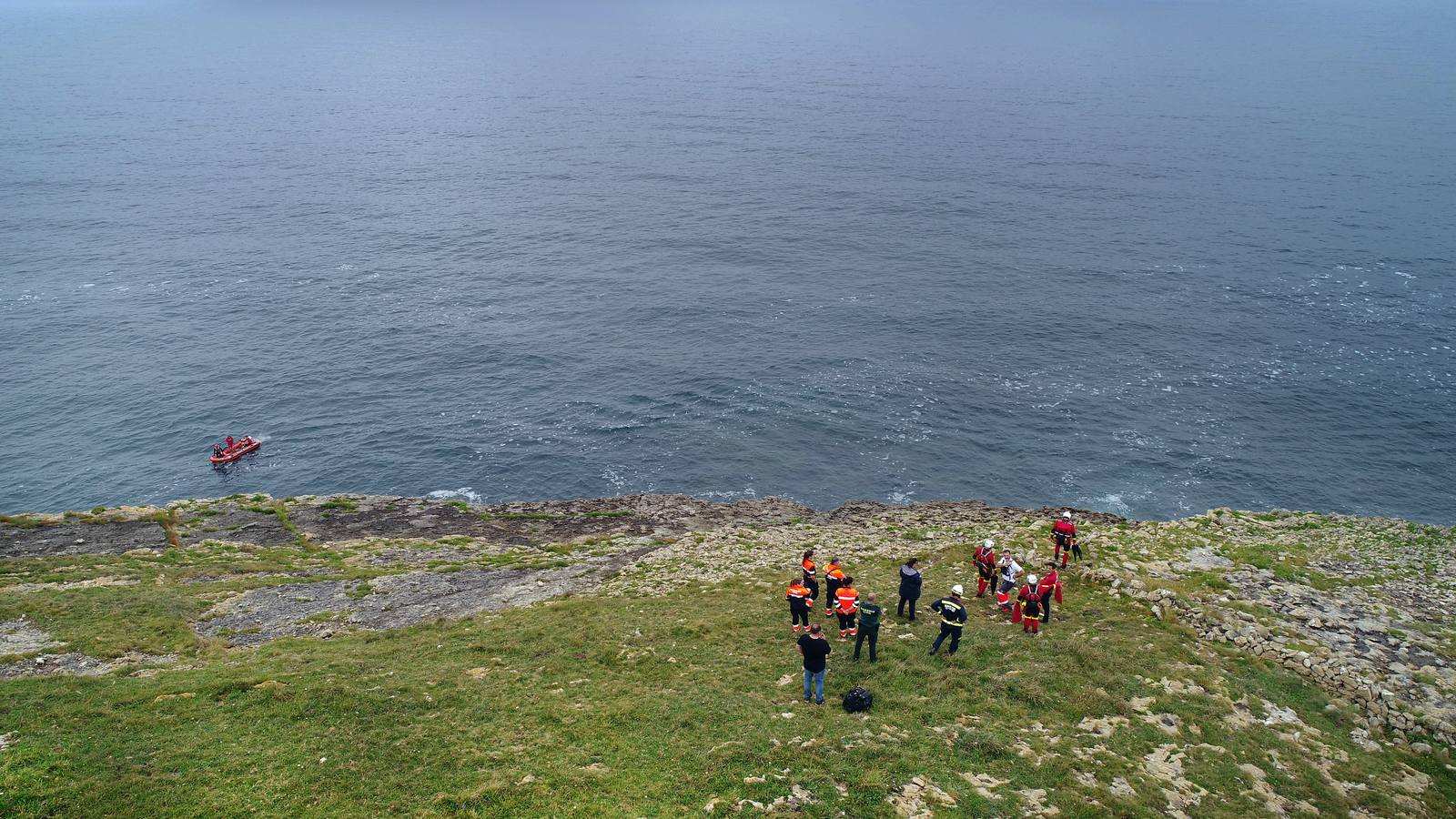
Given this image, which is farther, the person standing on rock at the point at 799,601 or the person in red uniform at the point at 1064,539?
the person in red uniform at the point at 1064,539

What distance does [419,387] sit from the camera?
91750 millimetres

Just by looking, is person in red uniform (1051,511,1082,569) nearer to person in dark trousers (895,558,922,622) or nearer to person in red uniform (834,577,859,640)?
person in dark trousers (895,558,922,622)

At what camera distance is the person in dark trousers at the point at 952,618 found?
31719 mm

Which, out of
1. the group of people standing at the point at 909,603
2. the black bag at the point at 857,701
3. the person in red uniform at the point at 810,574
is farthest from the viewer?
the person in red uniform at the point at 810,574

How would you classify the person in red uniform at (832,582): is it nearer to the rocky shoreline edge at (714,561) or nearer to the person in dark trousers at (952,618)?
the person in dark trousers at (952,618)

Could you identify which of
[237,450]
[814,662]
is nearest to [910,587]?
[814,662]

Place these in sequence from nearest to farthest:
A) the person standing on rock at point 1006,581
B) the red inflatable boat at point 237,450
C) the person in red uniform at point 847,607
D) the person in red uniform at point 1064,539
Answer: the person in red uniform at point 847,607 < the person standing on rock at point 1006,581 < the person in red uniform at point 1064,539 < the red inflatable boat at point 237,450

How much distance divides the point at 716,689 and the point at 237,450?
6505 cm

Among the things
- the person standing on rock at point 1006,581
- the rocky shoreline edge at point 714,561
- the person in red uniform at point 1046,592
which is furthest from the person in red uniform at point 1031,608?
the rocky shoreline edge at point 714,561

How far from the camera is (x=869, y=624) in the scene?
30938 millimetres

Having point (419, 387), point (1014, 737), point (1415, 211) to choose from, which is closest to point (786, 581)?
point (1014, 737)

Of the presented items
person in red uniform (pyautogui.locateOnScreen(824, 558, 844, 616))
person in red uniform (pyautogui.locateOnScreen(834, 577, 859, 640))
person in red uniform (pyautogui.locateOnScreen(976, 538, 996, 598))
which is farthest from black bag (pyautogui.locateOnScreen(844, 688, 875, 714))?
person in red uniform (pyautogui.locateOnScreen(976, 538, 996, 598))

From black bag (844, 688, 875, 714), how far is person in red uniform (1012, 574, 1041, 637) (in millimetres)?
9029

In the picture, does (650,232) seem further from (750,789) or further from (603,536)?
(750,789)
